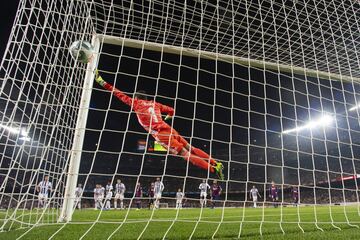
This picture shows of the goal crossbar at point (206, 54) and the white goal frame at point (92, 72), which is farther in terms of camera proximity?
the goal crossbar at point (206, 54)

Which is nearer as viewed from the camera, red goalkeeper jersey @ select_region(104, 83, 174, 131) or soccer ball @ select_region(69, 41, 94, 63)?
soccer ball @ select_region(69, 41, 94, 63)

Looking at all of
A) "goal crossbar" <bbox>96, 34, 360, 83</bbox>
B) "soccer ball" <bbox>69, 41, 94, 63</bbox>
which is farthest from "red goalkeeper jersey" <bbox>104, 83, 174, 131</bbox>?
Result: "soccer ball" <bbox>69, 41, 94, 63</bbox>

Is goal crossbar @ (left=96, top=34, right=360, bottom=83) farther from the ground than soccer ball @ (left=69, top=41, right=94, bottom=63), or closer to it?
farther from the ground

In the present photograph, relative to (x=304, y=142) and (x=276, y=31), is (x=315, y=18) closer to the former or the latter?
(x=276, y=31)

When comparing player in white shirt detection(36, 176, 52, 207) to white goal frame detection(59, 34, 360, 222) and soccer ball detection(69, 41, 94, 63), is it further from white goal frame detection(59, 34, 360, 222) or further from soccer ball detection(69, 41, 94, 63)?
soccer ball detection(69, 41, 94, 63)

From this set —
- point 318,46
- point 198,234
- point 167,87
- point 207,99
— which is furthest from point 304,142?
point 198,234

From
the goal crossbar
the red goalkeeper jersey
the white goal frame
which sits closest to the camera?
the white goal frame

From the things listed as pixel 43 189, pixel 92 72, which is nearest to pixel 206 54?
pixel 92 72

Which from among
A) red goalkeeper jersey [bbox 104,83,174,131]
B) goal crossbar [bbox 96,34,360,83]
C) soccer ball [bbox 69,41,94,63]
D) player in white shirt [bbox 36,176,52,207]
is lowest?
player in white shirt [bbox 36,176,52,207]

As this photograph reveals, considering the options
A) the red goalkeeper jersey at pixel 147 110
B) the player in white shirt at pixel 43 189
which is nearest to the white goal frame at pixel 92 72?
the player in white shirt at pixel 43 189

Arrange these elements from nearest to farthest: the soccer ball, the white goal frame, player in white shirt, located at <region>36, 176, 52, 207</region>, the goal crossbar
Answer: player in white shirt, located at <region>36, 176, 52, 207</region>, the soccer ball, the white goal frame, the goal crossbar

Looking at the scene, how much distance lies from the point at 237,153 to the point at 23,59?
2685 cm

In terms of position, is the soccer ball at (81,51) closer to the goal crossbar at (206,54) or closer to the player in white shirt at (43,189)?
the goal crossbar at (206,54)

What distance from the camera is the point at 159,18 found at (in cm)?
552
